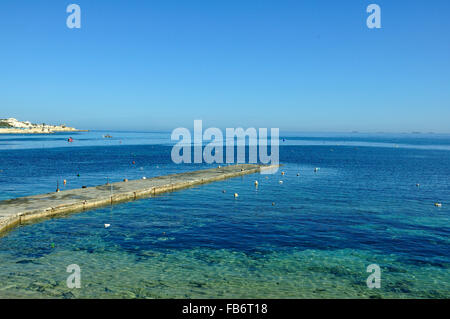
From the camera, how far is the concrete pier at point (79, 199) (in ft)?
120

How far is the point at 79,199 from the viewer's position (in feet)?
147

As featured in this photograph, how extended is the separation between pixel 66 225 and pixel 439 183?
73.9m

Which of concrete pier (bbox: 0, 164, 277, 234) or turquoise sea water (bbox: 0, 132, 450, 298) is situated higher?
concrete pier (bbox: 0, 164, 277, 234)

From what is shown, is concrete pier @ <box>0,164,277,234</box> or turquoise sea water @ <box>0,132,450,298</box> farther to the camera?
concrete pier @ <box>0,164,277,234</box>

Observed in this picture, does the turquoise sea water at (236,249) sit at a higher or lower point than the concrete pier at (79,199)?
lower

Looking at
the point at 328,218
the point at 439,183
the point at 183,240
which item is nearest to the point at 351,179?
the point at 439,183

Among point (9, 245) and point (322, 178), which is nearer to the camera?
point (9, 245)

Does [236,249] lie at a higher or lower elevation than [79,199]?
lower

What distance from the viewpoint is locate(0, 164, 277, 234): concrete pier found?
36469 mm

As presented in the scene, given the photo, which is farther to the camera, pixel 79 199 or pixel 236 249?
pixel 79 199

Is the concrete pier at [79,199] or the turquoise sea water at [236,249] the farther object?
the concrete pier at [79,199]

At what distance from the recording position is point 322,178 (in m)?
78.6
